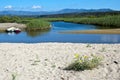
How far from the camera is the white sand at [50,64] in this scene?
30.4 ft

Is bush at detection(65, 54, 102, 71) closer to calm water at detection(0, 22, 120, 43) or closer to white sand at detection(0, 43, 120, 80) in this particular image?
white sand at detection(0, 43, 120, 80)

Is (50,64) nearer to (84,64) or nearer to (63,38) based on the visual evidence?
(84,64)

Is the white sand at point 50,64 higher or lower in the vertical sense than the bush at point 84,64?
lower

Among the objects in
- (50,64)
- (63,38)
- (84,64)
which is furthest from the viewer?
(63,38)

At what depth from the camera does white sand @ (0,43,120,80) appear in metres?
9.27

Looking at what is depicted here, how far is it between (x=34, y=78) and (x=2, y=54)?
3517mm

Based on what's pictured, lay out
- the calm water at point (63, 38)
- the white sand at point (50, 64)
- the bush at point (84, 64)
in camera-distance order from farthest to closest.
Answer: the calm water at point (63, 38) < the bush at point (84, 64) < the white sand at point (50, 64)

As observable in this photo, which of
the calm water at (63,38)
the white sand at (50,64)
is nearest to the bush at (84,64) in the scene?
the white sand at (50,64)

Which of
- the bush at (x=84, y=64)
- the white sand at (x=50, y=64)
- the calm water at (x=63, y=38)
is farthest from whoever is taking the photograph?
the calm water at (x=63, y=38)

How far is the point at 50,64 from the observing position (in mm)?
10531

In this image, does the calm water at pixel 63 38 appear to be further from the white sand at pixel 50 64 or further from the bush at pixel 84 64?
the bush at pixel 84 64

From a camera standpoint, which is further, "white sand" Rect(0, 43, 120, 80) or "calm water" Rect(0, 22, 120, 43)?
"calm water" Rect(0, 22, 120, 43)

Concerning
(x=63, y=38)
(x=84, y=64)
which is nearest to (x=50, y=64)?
(x=84, y=64)

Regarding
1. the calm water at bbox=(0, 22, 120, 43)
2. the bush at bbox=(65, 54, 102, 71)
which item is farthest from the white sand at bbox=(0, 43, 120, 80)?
the calm water at bbox=(0, 22, 120, 43)
